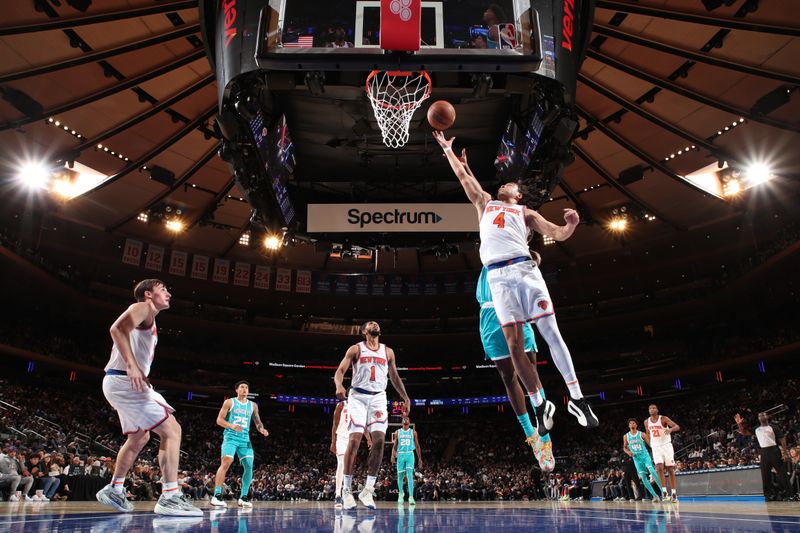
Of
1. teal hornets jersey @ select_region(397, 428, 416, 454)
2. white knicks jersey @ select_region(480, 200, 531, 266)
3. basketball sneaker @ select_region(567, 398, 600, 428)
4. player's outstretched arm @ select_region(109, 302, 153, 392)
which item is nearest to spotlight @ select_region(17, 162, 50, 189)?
teal hornets jersey @ select_region(397, 428, 416, 454)

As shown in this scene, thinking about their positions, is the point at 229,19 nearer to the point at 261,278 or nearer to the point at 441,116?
the point at 441,116

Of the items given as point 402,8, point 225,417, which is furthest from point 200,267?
point 402,8

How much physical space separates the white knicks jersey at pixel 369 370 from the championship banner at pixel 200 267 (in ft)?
77.8

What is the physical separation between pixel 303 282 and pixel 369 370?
25131 mm

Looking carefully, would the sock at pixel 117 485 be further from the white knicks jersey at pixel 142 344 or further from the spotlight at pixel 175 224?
the spotlight at pixel 175 224

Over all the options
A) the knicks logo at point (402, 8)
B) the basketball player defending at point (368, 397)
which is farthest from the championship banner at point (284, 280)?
the knicks logo at point (402, 8)

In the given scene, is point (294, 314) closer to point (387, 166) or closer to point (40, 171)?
point (40, 171)

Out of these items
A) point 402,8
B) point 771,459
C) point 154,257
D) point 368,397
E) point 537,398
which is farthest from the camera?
point 154,257

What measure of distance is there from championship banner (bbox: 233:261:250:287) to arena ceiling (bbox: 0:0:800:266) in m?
10.6

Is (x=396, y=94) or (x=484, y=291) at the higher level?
(x=396, y=94)

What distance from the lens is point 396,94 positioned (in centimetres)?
1012

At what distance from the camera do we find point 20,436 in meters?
17.2

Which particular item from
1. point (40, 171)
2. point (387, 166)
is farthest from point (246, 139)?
point (40, 171)

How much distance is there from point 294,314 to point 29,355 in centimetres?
1416
